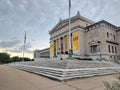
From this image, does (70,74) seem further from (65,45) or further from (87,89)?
(65,45)

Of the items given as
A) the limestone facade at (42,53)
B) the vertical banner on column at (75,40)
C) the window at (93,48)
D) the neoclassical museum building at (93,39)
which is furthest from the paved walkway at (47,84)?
the limestone facade at (42,53)

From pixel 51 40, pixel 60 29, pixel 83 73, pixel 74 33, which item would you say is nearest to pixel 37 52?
pixel 51 40

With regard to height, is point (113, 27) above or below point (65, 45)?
above

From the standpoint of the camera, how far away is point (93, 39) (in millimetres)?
40094

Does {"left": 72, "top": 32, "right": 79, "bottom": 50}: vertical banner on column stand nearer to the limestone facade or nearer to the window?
the window

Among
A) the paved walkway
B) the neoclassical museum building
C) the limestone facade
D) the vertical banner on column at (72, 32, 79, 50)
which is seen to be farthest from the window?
the limestone facade

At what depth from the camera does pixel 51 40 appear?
193 feet

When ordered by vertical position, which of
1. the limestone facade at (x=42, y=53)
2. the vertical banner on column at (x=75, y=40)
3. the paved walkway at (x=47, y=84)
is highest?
the vertical banner on column at (x=75, y=40)

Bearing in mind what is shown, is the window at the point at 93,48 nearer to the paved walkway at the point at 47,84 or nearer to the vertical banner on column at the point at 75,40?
the vertical banner on column at the point at 75,40

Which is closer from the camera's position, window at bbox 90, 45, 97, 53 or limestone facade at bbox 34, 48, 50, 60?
window at bbox 90, 45, 97, 53

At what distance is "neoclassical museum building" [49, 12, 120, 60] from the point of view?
37125 millimetres

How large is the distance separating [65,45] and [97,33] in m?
13.9

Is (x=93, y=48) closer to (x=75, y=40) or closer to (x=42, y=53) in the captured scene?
(x=75, y=40)

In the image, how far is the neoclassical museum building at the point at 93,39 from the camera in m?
37.1
